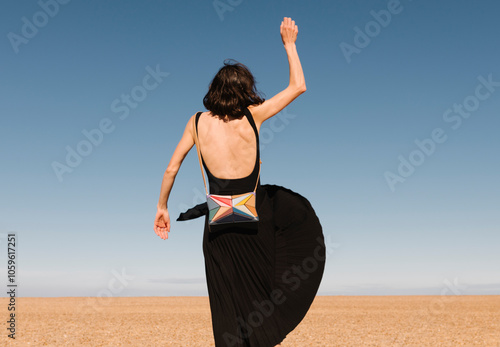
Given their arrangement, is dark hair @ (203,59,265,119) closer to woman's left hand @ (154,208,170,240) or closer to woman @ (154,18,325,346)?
woman @ (154,18,325,346)

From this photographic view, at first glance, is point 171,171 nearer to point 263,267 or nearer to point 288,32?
point 263,267

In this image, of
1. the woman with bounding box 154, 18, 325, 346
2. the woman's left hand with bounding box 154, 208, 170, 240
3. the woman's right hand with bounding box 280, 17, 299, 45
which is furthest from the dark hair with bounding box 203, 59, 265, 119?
the woman's left hand with bounding box 154, 208, 170, 240

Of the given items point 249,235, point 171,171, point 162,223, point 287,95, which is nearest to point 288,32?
point 287,95

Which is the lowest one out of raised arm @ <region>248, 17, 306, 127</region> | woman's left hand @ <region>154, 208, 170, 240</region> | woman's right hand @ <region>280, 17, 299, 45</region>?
woman's left hand @ <region>154, 208, 170, 240</region>

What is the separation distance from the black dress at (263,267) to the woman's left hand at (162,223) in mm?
274

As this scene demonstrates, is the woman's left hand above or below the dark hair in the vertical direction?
below

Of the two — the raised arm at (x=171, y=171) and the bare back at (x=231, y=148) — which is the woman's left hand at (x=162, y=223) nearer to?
the raised arm at (x=171, y=171)

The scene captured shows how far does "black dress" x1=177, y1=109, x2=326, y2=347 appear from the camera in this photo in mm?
4426

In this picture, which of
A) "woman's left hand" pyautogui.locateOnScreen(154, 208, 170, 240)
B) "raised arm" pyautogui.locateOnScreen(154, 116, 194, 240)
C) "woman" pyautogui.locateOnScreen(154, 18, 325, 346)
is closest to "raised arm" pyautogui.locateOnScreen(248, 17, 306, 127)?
"woman" pyautogui.locateOnScreen(154, 18, 325, 346)

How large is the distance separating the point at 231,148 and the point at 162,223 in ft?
3.10

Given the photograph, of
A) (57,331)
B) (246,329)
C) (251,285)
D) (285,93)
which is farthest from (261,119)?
(57,331)

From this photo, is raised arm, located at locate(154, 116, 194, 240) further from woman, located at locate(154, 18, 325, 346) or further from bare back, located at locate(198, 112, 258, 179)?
bare back, located at locate(198, 112, 258, 179)

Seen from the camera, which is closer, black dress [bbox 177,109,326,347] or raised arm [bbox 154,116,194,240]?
black dress [bbox 177,109,326,347]

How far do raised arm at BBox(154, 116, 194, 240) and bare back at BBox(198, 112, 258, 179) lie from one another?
0.23 meters
